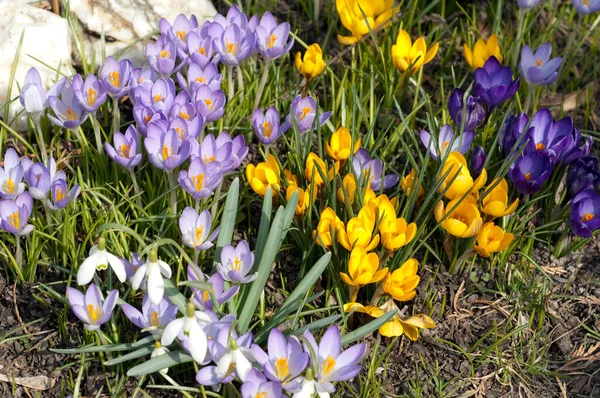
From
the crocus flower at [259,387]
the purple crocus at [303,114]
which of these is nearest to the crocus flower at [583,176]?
the purple crocus at [303,114]

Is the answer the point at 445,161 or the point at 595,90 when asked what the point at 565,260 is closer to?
the point at 445,161

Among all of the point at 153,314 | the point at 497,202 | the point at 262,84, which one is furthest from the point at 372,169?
the point at 153,314

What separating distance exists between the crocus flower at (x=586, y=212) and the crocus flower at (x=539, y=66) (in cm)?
46

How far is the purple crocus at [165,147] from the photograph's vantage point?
1987 millimetres

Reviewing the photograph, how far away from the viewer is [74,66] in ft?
8.82

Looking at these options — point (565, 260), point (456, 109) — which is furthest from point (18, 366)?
point (565, 260)

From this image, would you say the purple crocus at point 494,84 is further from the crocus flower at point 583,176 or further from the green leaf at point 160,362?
the green leaf at point 160,362

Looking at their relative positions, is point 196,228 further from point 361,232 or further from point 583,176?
point 583,176

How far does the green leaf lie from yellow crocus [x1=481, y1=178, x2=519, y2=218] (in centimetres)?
90

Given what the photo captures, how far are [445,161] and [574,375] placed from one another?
26.9 inches

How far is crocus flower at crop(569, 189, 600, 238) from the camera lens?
214 cm

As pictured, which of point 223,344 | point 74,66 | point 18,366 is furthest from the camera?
point 74,66

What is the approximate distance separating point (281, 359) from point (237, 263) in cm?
30

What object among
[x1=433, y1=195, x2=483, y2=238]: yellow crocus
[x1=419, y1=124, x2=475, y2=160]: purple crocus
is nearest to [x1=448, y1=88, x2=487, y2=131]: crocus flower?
[x1=419, y1=124, x2=475, y2=160]: purple crocus
